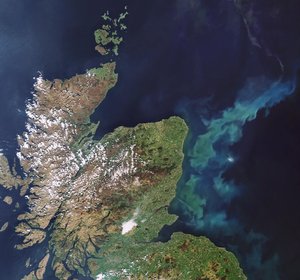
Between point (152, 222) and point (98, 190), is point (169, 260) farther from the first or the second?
point (98, 190)

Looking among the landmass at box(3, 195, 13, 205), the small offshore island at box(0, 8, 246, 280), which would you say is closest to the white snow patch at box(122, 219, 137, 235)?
the small offshore island at box(0, 8, 246, 280)

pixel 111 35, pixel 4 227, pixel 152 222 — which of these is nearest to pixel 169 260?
pixel 152 222

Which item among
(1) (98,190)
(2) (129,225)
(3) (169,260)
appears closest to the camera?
(3) (169,260)

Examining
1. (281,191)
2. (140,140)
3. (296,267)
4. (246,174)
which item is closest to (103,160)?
(140,140)

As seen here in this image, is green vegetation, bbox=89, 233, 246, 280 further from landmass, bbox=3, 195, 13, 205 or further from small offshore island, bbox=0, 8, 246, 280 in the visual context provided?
landmass, bbox=3, 195, 13, 205

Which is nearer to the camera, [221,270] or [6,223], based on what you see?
[221,270]

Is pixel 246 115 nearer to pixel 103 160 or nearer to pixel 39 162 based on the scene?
pixel 103 160

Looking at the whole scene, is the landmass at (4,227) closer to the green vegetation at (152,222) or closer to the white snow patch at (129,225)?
the green vegetation at (152,222)
